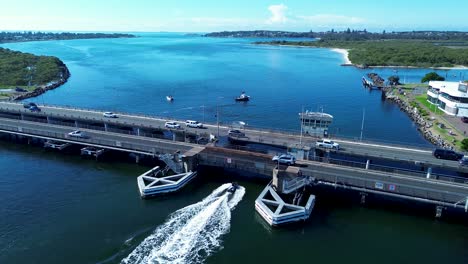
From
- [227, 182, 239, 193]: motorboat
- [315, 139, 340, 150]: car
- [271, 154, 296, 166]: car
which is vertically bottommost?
[227, 182, 239, 193]: motorboat

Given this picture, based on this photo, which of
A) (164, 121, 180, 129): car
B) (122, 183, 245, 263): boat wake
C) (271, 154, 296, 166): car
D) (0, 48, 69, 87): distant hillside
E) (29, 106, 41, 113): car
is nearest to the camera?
(122, 183, 245, 263): boat wake

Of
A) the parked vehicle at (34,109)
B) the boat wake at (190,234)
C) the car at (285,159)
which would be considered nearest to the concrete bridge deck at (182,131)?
the parked vehicle at (34,109)

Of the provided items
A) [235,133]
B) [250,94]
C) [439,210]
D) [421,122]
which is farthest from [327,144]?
[250,94]

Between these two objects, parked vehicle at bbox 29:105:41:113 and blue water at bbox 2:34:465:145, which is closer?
parked vehicle at bbox 29:105:41:113

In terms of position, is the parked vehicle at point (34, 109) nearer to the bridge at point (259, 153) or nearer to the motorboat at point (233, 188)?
the bridge at point (259, 153)

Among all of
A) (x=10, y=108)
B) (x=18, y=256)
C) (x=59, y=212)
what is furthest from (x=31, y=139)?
(x=18, y=256)

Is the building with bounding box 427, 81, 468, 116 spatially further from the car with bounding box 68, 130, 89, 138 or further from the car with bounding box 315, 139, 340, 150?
the car with bounding box 68, 130, 89, 138

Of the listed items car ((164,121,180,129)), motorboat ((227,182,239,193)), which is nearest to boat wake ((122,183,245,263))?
motorboat ((227,182,239,193))
